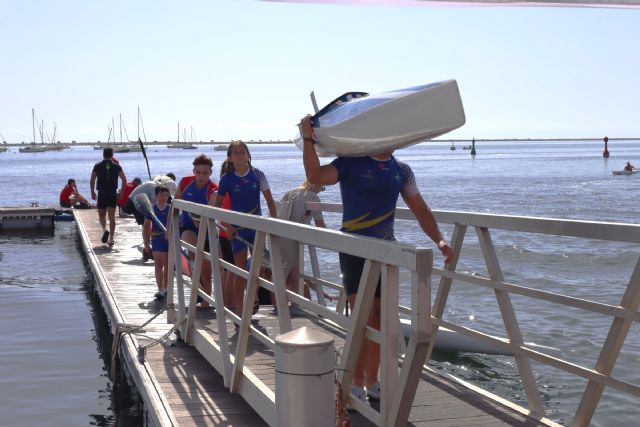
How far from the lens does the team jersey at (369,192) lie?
4.34 meters

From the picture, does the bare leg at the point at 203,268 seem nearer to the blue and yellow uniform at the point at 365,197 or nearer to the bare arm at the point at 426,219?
the bare arm at the point at 426,219

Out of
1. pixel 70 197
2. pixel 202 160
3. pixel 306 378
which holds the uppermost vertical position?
pixel 202 160

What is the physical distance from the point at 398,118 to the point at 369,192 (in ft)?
1.73

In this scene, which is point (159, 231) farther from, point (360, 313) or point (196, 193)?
point (360, 313)

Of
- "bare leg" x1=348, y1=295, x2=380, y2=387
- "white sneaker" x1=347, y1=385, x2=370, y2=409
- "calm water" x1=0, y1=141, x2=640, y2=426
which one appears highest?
"bare leg" x1=348, y1=295, x2=380, y2=387

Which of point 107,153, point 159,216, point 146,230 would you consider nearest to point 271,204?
point 159,216

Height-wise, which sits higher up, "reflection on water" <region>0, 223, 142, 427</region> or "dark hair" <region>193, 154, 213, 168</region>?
"dark hair" <region>193, 154, 213, 168</region>

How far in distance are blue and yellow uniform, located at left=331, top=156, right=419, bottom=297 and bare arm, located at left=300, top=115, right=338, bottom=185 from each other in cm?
7

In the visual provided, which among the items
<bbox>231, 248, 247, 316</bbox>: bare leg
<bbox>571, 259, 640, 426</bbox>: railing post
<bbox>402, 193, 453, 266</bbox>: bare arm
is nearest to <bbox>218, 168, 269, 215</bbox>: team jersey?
<bbox>231, 248, 247, 316</bbox>: bare leg

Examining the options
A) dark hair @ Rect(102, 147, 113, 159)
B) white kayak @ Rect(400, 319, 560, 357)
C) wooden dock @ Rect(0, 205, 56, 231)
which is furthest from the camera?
wooden dock @ Rect(0, 205, 56, 231)

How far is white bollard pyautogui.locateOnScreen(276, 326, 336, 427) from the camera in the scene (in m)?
3.13

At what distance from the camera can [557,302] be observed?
14.0 ft

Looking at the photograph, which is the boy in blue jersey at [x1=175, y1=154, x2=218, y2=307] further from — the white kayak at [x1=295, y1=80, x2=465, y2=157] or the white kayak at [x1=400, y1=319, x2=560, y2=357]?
the white kayak at [x1=295, y1=80, x2=465, y2=157]

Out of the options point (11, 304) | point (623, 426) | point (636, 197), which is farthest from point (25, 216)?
point (636, 197)
